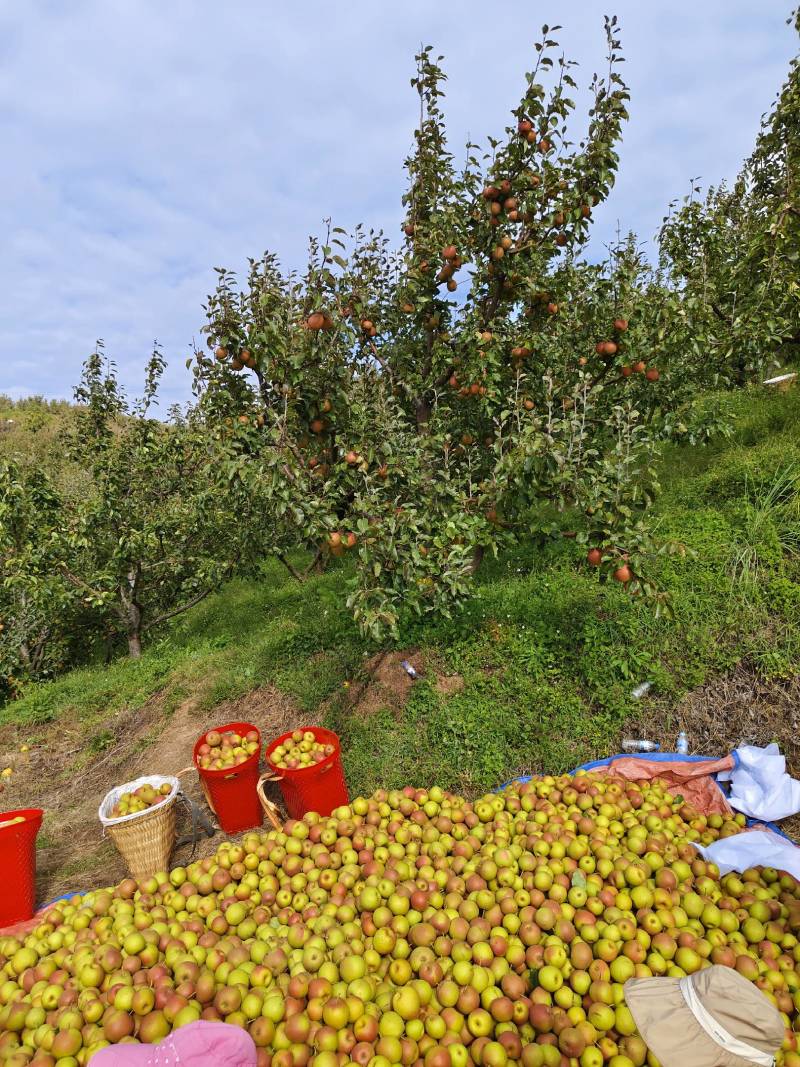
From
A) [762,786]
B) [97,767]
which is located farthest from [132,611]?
[762,786]

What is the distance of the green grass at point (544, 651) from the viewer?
15.1 ft

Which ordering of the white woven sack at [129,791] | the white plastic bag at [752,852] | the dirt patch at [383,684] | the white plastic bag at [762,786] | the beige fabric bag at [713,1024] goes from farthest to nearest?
the dirt patch at [383,684]
the white woven sack at [129,791]
the white plastic bag at [762,786]
the white plastic bag at [752,852]
the beige fabric bag at [713,1024]

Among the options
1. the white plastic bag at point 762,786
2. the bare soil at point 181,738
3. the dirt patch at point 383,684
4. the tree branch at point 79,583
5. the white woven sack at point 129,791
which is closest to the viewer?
the white plastic bag at point 762,786

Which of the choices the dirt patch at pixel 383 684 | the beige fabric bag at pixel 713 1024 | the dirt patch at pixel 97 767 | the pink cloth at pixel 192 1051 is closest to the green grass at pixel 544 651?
the dirt patch at pixel 383 684

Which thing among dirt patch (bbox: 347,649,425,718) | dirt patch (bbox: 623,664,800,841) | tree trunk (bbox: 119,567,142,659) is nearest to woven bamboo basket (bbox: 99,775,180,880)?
dirt patch (bbox: 347,649,425,718)

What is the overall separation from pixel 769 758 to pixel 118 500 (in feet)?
27.4

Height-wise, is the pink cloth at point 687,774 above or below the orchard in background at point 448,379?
below

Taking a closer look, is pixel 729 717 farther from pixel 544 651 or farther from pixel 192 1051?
pixel 192 1051

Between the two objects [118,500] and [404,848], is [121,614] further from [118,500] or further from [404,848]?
[404,848]

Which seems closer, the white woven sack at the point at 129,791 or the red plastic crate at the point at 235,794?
the white woven sack at the point at 129,791

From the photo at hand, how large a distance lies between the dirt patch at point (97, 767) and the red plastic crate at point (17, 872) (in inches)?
21.4

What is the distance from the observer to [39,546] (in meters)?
7.57

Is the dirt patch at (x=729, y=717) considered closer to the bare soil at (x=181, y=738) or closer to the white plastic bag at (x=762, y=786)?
the bare soil at (x=181, y=738)

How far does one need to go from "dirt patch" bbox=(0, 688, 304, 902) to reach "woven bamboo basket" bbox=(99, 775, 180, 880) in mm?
311
